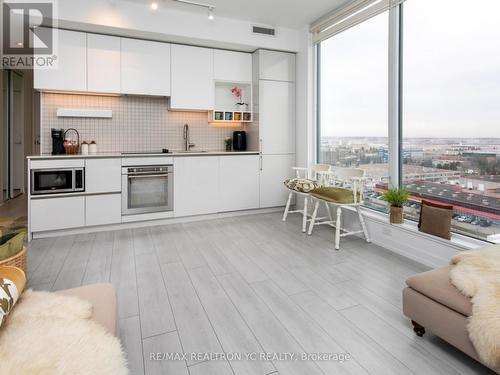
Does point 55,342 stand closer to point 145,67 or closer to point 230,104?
point 145,67

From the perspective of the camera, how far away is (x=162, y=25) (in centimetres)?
397

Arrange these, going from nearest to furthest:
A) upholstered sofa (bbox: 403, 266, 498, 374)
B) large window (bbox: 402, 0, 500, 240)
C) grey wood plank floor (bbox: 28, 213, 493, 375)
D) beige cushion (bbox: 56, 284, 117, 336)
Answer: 1. beige cushion (bbox: 56, 284, 117, 336)
2. upholstered sofa (bbox: 403, 266, 498, 374)
3. grey wood plank floor (bbox: 28, 213, 493, 375)
4. large window (bbox: 402, 0, 500, 240)

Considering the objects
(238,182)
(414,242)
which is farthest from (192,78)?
(414,242)

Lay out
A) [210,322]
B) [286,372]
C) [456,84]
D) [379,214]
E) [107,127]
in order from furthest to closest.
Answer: [107,127]
[379,214]
[456,84]
[210,322]
[286,372]

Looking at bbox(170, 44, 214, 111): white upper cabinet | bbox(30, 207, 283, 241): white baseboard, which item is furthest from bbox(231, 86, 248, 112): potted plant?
bbox(30, 207, 283, 241): white baseboard

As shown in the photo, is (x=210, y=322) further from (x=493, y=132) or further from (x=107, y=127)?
(x=107, y=127)

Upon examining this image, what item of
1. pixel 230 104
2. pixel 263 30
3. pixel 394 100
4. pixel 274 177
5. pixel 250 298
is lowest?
pixel 250 298

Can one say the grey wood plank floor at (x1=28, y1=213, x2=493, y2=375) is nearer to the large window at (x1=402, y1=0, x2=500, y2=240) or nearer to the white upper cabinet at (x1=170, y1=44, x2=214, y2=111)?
the large window at (x1=402, y1=0, x2=500, y2=240)

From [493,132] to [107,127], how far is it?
Answer: 4.35 m

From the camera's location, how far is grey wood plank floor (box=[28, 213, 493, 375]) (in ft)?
5.29

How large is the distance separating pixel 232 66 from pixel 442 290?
13.4 feet

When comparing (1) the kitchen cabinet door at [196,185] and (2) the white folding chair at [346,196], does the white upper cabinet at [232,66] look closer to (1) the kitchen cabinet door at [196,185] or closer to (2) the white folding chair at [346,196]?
(1) the kitchen cabinet door at [196,185]

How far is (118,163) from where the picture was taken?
3.92 m

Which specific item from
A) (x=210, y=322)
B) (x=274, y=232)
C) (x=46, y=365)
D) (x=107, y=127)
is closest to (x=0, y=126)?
(x=107, y=127)
